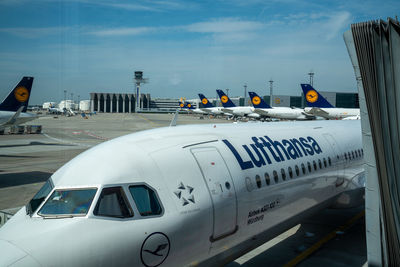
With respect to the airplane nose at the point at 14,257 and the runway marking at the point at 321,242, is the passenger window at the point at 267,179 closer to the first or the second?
the runway marking at the point at 321,242

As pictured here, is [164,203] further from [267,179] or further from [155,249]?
[267,179]

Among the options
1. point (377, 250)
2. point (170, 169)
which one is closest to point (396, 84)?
point (377, 250)

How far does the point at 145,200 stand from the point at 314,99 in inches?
2376

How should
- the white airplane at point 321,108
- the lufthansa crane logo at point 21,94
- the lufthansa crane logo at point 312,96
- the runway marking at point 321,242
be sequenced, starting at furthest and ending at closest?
the lufthansa crane logo at point 312,96, the white airplane at point 321,108, the lufthansa crane logo at point 21,94, the runway marking at point 321,242

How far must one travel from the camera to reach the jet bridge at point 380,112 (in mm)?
5785

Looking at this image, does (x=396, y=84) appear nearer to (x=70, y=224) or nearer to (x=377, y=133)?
(x=377, y=133)

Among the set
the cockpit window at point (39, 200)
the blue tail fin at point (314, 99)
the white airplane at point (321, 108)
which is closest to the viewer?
the cockpit window at point (39, 200)

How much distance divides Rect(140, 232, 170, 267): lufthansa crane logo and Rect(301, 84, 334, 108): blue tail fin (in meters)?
60.2

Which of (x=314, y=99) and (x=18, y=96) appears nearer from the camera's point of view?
(x=18, y=96)

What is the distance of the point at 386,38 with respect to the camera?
5.77m

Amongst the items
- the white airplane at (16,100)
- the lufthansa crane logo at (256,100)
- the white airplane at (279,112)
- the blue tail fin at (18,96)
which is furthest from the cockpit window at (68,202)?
the lufthansa crane logo at (256,100)

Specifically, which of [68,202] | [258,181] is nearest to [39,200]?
[68,202]

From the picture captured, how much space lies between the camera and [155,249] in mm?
5625

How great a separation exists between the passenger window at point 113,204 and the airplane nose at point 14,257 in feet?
3.47
